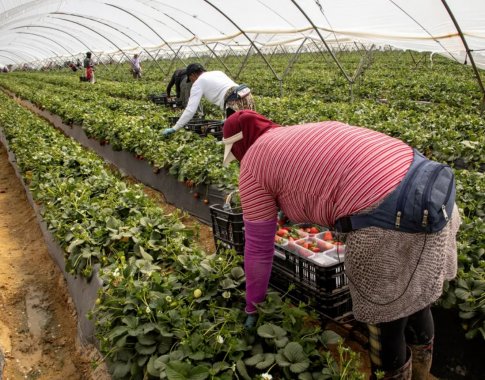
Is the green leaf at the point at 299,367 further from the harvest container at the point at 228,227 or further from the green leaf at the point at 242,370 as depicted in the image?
the harvest container at the point at 228,227

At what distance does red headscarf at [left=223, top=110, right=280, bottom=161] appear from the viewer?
6.92 ft

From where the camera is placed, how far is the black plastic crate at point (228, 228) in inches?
121

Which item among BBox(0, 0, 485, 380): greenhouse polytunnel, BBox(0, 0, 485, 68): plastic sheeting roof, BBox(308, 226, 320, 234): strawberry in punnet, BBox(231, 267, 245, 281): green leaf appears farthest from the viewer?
BBox(0, 0, 485, 68): plastic sheeting roof

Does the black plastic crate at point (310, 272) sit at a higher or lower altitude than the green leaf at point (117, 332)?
higher

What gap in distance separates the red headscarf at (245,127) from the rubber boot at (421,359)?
4.50ft

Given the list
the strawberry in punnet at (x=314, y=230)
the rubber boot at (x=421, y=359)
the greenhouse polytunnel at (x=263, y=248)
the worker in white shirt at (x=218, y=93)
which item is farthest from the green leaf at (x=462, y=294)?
the worker in white shirt at (x=218, y=93)

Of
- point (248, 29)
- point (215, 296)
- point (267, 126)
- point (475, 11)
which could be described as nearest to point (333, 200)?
point (267, 126)

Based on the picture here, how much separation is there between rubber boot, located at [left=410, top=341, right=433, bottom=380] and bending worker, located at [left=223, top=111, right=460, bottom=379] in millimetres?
159

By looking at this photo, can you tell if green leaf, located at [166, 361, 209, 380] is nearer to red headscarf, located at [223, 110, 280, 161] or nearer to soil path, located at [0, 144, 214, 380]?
soil path, located at [0, 144, 214, 380]

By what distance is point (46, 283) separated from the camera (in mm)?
4387

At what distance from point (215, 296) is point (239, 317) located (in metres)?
0.27

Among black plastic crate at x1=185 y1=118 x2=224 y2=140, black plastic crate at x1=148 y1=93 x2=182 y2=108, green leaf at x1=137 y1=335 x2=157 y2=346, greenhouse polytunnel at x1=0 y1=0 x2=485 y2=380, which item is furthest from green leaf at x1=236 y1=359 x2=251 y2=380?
black plastic crate at x1=148 y1=93 x2=182 y2=108

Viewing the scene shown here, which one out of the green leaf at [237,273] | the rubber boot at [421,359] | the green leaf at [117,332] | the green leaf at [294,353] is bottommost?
the rubber boot at [421,359]

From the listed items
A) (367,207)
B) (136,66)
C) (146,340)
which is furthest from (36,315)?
(136,66)
